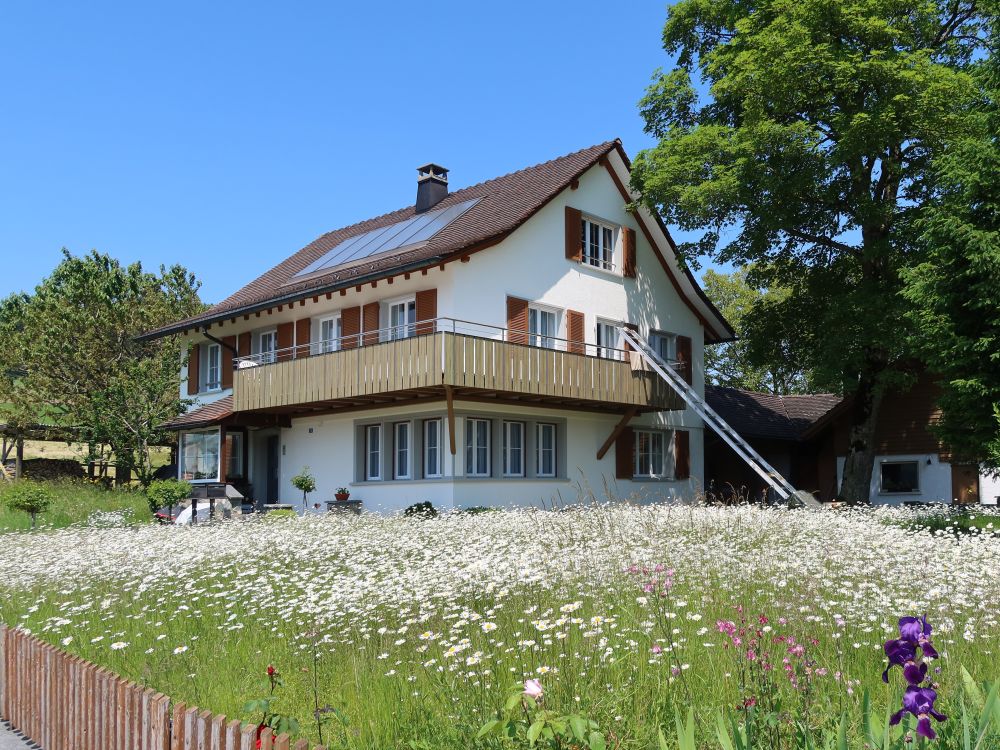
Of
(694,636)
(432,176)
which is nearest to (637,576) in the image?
(694,636)

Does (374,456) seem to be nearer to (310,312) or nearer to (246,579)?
(310,312)

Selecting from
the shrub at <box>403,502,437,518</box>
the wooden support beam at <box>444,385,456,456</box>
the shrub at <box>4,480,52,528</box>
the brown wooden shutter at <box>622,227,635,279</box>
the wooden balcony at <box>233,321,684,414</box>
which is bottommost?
the shrub at <box>403,502,437,518</box>

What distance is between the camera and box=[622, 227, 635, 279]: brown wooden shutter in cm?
2711

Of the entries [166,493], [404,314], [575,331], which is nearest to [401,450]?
[404,314]

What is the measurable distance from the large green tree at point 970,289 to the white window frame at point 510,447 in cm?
1009

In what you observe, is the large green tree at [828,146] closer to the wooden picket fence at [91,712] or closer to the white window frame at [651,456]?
the white window frame at [651,456]

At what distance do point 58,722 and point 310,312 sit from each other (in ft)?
68.0

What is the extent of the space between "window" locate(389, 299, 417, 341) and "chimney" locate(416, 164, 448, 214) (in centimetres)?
613

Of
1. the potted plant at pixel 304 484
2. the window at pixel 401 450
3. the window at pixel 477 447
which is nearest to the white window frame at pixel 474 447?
the window at pixel 477 447

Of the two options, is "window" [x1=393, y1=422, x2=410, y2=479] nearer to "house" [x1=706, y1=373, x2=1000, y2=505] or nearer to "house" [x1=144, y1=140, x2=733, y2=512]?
"house" [x1=144, y1=140, x2=733, y2=512]

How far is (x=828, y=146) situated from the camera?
79.0 feet

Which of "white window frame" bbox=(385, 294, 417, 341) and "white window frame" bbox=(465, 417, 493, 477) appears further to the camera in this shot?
"white window frame" bbox=(385, 294, 417, 341)

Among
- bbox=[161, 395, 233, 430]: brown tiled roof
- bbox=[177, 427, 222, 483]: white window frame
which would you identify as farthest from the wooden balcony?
bbox=[177, 427, 222, 483]: white window frame

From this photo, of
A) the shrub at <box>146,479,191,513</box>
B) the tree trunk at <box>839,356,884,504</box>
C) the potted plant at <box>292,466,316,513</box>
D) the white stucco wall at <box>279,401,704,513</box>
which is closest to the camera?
the white stucco wall at <box>279,401,704,513</box>
